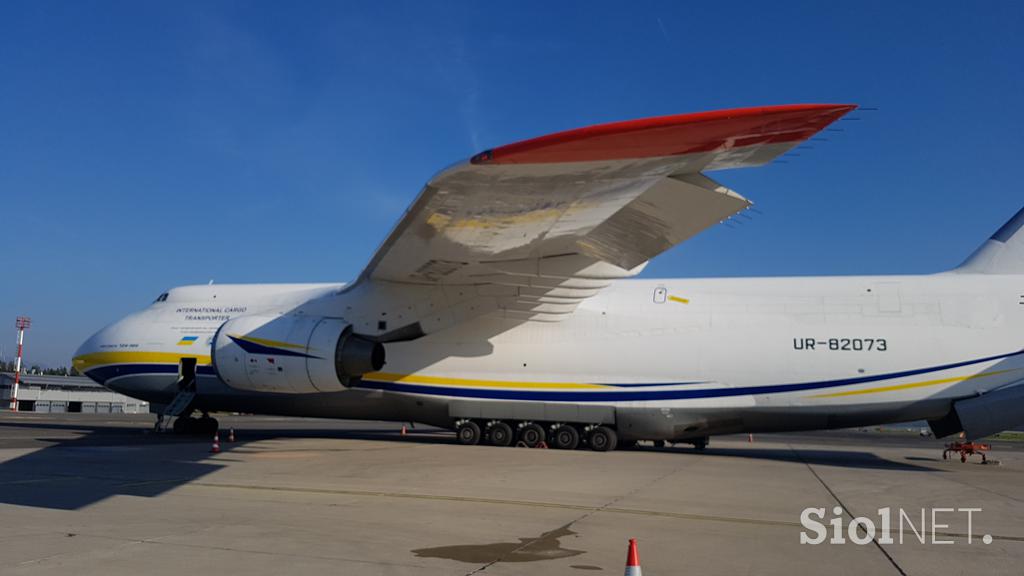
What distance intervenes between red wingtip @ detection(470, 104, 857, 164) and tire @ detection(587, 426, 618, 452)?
10302mm

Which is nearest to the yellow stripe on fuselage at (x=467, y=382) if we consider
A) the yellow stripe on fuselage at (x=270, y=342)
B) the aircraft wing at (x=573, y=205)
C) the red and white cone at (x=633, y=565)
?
the aircraft wing at (x=573, y=205)

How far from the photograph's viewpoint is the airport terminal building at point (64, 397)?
144ft

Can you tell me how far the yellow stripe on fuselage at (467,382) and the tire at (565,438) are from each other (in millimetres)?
986

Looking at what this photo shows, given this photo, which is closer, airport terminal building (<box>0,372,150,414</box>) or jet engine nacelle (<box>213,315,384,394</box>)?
jet engine nacelle (<box>213,315,384,394</box>)

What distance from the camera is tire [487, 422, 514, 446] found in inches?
635

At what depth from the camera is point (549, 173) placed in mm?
6590

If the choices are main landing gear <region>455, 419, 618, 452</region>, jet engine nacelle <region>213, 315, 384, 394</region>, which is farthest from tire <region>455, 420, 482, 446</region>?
jet engine nacelle <region>213, 315, 384, 394</region>

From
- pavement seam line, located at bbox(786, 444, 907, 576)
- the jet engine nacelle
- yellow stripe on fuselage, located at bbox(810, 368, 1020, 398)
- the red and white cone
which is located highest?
the jet engine nacelle

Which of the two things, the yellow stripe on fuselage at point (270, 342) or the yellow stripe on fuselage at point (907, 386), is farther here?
the yellow stripe on fuselage at point (907, 386)

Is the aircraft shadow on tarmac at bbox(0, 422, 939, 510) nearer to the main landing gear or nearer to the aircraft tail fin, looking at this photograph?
the main landing gear

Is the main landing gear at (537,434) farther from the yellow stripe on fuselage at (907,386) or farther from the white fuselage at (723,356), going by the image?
the yellow stripe on fuselage at (907,386)

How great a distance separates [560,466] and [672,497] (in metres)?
3.49

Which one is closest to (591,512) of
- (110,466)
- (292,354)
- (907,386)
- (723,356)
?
(292,354)

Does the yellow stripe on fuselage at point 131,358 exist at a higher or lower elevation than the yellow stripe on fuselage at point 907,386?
higher
